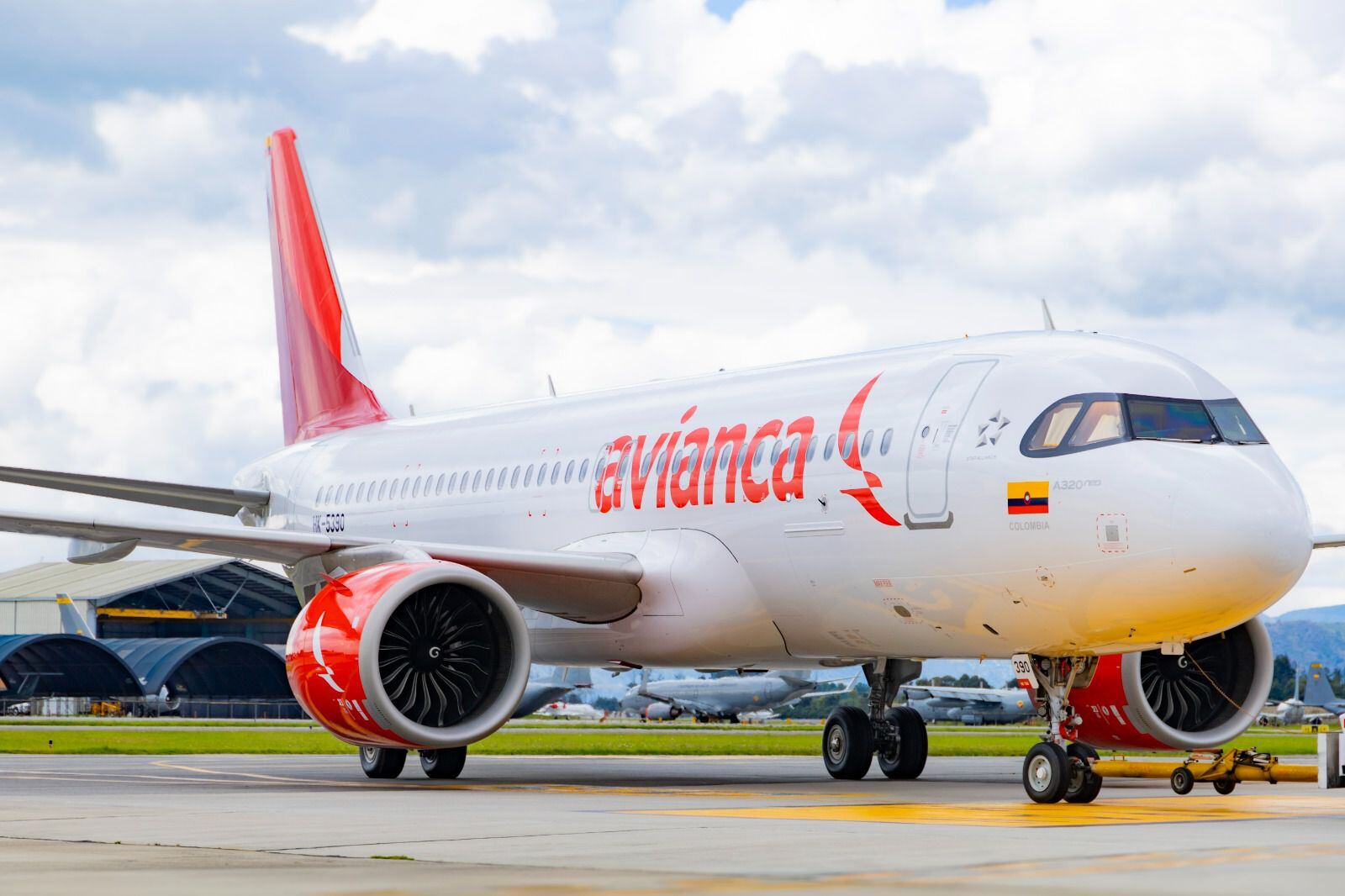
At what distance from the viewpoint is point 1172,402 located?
49.4ft

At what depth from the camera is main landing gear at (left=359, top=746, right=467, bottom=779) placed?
1991 cm

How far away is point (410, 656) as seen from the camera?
17641 millimetres

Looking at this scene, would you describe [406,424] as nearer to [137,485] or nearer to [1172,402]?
[137,485]

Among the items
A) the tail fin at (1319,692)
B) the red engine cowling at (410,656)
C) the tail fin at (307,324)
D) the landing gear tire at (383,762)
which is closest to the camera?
the red engine cowling at (410,656)

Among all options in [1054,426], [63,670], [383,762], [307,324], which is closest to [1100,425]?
[1054,426]

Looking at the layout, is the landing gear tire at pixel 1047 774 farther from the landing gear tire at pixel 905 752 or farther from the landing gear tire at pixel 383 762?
the landing gear tire at pixel 383 762

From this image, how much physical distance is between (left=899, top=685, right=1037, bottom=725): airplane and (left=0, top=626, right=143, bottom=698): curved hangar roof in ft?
120

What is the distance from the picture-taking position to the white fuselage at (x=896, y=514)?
14305 millimetres

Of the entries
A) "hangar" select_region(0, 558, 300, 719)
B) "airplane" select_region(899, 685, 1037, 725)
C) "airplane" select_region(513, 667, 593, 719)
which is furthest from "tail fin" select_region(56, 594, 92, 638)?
"airplane" select_region(899, 685, 1037, 725)

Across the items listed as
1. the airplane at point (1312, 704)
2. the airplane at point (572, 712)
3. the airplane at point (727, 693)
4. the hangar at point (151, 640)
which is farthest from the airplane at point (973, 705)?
the hangar at point (151, 640)

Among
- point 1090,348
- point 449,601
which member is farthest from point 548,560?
point 1090,348

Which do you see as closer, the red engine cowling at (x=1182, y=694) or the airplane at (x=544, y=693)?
the red engine cowling at (x=1182, y=694)

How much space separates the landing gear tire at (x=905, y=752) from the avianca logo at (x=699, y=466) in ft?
11.7

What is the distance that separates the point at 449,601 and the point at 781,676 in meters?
65.3
